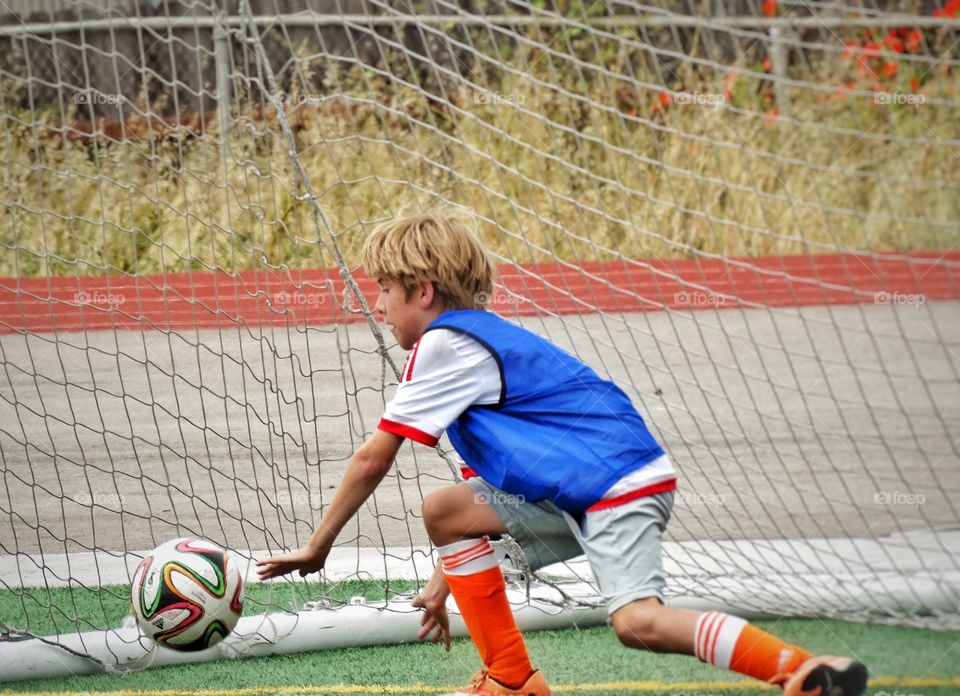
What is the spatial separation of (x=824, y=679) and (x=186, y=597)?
144 cm

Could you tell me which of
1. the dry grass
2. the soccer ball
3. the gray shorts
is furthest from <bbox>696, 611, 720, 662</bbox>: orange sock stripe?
the dry grass

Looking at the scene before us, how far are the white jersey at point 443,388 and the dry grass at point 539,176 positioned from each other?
1174 millimetres

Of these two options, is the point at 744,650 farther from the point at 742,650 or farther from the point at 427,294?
the point at 427,294

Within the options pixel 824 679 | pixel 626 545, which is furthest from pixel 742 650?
pixel 626 545

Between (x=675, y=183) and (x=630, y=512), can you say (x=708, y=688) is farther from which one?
(x=675, y=183)

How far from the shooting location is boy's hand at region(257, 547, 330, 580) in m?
2.38

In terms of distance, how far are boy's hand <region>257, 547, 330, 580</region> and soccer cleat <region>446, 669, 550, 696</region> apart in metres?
0.50

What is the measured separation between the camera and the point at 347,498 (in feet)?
7.92

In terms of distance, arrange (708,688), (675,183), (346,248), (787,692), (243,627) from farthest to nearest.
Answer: (346,248) → (675,183) → (243,627) → (708,688) → (787,692)

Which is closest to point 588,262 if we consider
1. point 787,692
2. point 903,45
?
point 903,45

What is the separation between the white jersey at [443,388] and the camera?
2.40m

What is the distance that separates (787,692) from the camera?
6.89ft

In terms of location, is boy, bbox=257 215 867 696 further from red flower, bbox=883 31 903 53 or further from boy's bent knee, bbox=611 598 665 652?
red flower, bbox=883 31 903 53

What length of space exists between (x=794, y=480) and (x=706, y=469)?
388 mm
